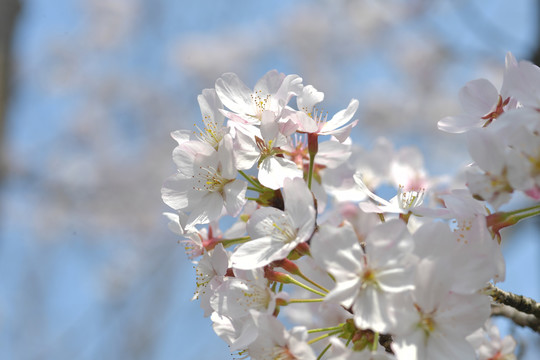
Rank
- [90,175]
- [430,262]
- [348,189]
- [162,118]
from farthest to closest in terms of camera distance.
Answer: [162,118]
[90,175]
[348,189]
[430,262]

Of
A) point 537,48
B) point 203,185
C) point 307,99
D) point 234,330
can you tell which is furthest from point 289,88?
point 537,48

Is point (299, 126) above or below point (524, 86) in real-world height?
→ above

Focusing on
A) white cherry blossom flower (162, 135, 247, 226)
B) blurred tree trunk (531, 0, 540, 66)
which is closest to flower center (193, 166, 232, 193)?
white cherry blossom flower (162, 135, 247, 226)

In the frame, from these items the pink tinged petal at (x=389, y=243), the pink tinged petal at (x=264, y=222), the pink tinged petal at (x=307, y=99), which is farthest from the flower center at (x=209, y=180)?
the pink tinged petal at (x=389, y=243)

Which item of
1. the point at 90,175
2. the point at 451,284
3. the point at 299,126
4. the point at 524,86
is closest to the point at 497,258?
the point at 451,284

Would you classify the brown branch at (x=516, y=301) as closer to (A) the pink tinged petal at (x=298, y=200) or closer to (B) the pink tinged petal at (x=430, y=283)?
(B) the pink tinged petal at (x=430, y=283)

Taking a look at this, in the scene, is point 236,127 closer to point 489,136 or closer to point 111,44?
point 489,136

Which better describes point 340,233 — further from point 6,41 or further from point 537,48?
point 6,41
